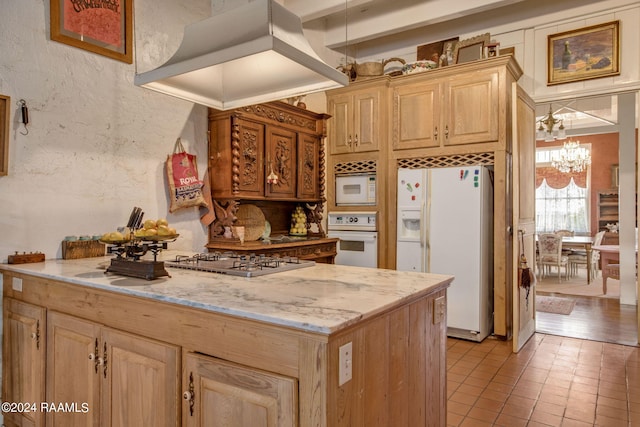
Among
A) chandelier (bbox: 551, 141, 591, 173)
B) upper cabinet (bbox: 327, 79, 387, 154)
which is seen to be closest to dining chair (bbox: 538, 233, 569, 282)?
chandelier (bbox: 551, 141, 591, 173)

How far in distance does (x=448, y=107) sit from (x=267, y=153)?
5.98 feet

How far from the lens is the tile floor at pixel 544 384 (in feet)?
7.91

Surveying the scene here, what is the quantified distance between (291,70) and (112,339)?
1420 millimetres

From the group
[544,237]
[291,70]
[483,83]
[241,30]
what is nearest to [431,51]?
[483,83]

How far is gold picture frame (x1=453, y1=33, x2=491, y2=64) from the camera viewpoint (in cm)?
401

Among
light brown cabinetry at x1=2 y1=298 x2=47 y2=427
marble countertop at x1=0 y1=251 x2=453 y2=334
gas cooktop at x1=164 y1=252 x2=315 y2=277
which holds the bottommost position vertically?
light brown cabinetry at x1=2 y1=298 x2=47 y2=427

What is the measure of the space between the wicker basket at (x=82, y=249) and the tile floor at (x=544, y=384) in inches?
94.2

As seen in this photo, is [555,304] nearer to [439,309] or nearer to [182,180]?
[439,309]

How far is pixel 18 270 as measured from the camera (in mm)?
2092

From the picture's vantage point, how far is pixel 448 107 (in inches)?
157

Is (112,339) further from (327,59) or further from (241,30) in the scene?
(327,59)

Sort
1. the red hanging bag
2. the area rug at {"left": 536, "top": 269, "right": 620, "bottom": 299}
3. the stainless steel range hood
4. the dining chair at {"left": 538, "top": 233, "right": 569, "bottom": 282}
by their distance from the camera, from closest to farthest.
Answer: the stainless steel range hood < the red hanging bag < the area rug at {"left": 536, "top": 269, "right": 620, "bottom": 299} < the dining chair at {"left": 538, "top": 233, "right": 569, "bottom": 282}

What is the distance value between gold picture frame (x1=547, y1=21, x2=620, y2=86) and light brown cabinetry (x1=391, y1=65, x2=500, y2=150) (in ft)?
2.61

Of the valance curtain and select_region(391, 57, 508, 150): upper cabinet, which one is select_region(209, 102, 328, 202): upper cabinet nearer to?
select_region(391, 57, 508, 150): upper cabinet
